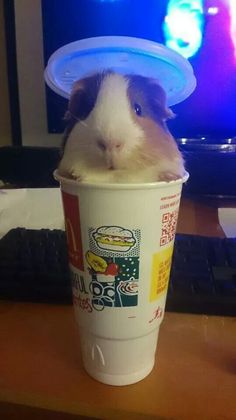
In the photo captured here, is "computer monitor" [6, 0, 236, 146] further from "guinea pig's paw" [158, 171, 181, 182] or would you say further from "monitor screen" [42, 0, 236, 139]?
"guinea pig's paw" [158, 171, 181, 182]

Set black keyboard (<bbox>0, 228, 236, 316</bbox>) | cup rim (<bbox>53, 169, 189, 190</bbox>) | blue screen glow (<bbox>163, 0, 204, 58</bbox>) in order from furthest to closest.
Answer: blue screen glow (<bbox>163, 0, 204, 58</bbox>) < black keyboard (<bbox>0, 228, 236, 316</bbox>) < cup rim (<bbox>53, 169, 189, 190</bbox>)

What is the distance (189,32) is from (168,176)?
Result: 641 mm

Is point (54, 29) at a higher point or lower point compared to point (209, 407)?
higher

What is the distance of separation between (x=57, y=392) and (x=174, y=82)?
23cm

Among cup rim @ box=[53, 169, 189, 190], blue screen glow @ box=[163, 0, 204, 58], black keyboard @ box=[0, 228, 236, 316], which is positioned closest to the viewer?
cup rim @ box=[53, 169, 189, 190]

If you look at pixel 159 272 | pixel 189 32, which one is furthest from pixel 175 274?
pixel 189 32

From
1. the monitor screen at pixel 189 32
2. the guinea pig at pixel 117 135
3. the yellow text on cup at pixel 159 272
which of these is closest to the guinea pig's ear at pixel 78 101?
the guinea pig at pixel 117 135

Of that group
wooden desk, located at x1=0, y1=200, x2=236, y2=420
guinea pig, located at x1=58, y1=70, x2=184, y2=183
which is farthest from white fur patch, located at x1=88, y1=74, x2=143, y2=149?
wooden desk, located at x1=0, y1=200, x2=236, y2=420

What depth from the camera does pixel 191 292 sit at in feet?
1.43

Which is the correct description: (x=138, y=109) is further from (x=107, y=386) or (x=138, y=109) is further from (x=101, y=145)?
(x=107, y=386)

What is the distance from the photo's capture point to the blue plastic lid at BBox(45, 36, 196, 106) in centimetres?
34

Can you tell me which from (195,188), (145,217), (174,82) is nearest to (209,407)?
(145,217)

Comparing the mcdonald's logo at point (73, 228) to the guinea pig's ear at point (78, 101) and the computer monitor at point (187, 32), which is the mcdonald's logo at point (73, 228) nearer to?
the guinea pig's ear at point (78, 101)

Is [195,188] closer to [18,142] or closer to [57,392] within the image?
[18,142]
